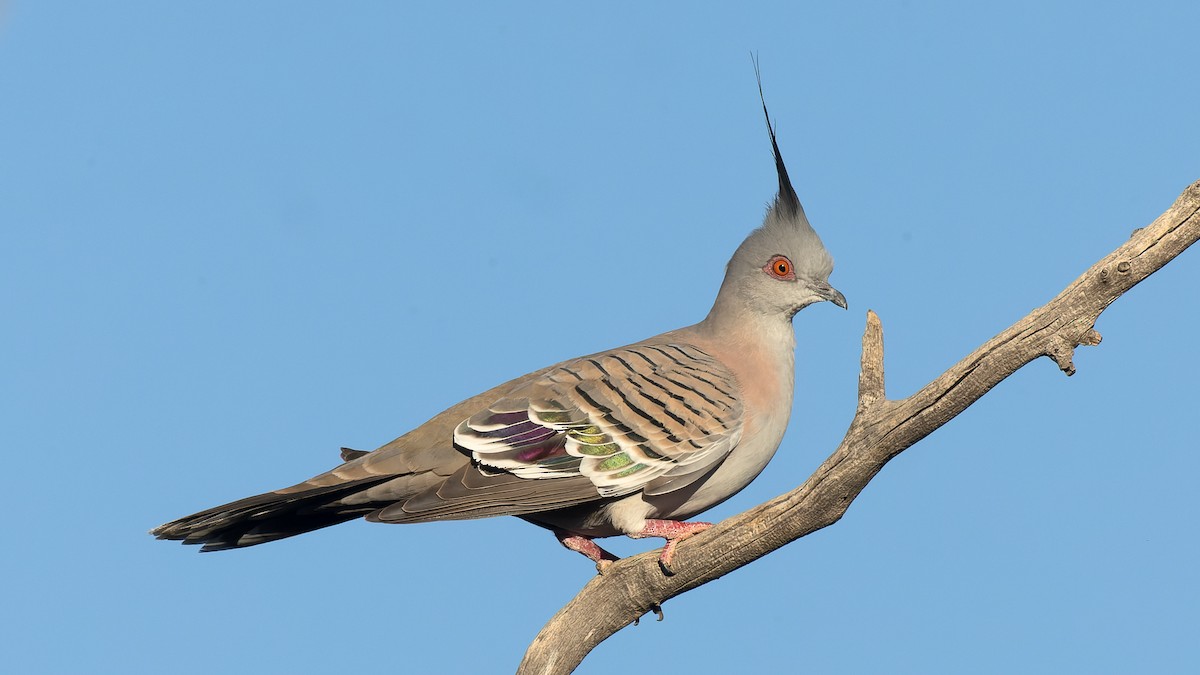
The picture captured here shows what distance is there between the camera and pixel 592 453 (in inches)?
255

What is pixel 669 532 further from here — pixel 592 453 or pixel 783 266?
pixel 783 266

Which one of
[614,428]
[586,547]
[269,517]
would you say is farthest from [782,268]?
[269,517]

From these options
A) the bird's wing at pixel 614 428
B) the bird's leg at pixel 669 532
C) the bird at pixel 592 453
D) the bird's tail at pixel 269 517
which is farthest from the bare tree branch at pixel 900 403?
the bird's tail at pixel 269 517

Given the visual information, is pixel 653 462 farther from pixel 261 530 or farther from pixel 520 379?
pixel 261 530

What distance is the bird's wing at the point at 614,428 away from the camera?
6.44 metres

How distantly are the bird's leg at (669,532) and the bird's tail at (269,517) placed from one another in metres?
1.50

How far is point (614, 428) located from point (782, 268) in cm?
161

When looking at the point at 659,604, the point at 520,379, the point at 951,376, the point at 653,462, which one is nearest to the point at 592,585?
the point at 659,604

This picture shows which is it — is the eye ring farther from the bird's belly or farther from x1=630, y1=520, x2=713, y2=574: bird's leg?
x1=630, y1=520, x2=713, y2=574: bird's leg

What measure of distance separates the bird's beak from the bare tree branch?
119 centimetres

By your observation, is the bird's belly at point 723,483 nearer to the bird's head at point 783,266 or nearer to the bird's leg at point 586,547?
the bird's leg at point 586,547

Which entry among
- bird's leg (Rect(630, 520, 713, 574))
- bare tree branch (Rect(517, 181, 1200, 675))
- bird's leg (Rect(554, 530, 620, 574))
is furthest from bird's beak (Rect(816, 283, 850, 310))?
bird's leg (Rect(554, 530, 620, 574))

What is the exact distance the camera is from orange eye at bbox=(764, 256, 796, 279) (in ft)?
24.1

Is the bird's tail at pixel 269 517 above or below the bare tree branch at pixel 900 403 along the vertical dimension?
above
